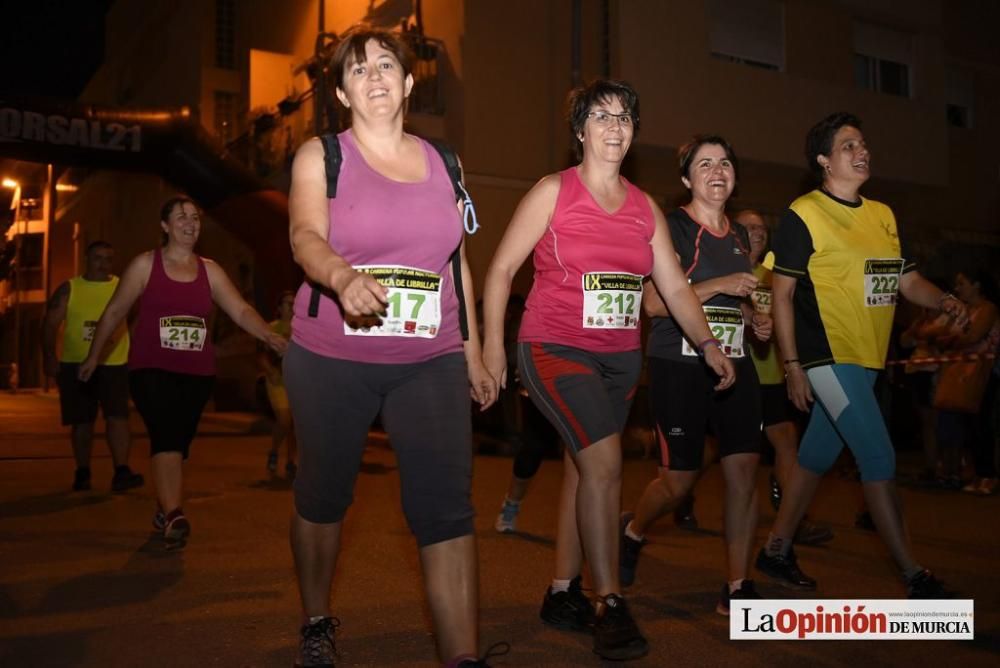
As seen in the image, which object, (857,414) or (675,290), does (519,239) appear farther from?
(857,414)

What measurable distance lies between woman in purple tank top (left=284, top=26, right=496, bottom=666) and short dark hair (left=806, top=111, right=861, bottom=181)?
95.0 inches

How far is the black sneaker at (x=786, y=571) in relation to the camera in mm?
5250

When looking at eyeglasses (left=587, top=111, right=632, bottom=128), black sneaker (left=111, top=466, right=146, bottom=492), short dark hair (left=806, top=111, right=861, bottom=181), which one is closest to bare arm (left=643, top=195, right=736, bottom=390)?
eyeglasses (left=587, top=111, right=632, bottom=128)

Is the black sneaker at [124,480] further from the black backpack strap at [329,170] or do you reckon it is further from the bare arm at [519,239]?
the black backpack strap at [329,170]

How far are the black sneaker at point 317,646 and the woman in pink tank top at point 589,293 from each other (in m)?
1.04

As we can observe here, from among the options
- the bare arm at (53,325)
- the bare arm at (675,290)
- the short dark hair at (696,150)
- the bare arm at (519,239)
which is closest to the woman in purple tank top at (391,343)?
the bare arm at (519,239)

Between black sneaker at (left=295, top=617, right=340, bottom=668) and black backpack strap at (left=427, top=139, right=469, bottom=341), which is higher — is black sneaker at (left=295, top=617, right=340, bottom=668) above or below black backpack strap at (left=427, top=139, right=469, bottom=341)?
below

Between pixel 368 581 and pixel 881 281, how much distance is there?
2.87m

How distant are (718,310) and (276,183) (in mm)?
17175

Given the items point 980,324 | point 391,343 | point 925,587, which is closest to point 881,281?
point 925,587

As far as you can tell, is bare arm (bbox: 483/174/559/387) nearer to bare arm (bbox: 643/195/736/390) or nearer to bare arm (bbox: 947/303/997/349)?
bare arm (bbox: 643/195/736/390)

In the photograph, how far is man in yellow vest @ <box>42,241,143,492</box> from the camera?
9352 mm

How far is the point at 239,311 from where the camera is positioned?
6.23m

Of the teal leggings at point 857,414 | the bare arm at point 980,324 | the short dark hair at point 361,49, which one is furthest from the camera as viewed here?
the bare arm at point 980,324
